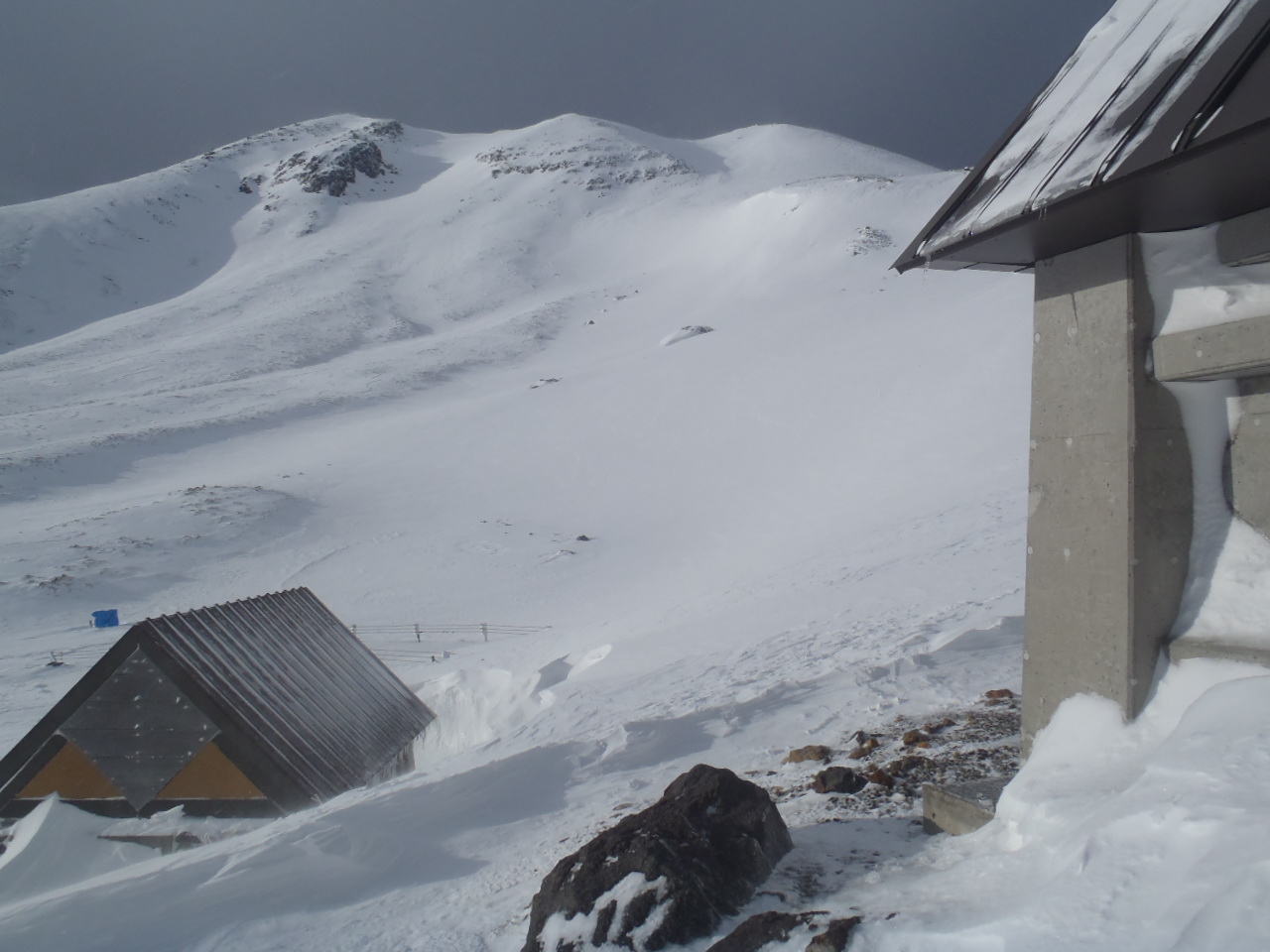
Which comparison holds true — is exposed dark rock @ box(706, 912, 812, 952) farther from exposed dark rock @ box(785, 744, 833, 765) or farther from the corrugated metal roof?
the corrugated metal roof

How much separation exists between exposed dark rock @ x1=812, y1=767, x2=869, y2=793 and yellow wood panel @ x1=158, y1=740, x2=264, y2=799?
15.1 feet

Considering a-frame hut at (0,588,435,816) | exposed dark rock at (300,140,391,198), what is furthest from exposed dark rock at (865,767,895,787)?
exposed dark rock at (300,140,391,198)

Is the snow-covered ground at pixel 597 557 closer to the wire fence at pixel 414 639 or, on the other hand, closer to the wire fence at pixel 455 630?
the wire fence at pixel 414 639

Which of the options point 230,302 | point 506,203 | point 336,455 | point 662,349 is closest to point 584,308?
point 662,349

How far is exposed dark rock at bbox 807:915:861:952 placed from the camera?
8.72 feet

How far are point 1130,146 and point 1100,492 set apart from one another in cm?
140

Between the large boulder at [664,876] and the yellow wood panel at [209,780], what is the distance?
13.9 ft

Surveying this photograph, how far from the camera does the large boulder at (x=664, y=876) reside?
3172 mm

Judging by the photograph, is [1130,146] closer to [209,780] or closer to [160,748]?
[209,780]

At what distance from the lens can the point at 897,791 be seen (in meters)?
4.53

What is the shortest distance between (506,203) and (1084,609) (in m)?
107

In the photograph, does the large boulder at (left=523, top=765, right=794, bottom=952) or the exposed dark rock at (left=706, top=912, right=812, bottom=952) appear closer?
the exposed dark rock at (left=706, top=912, right=812, bottom=952)

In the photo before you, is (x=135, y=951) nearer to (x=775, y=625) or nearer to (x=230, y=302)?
(x=775, y=625)

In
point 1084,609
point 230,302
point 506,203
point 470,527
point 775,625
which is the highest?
point 506,203
